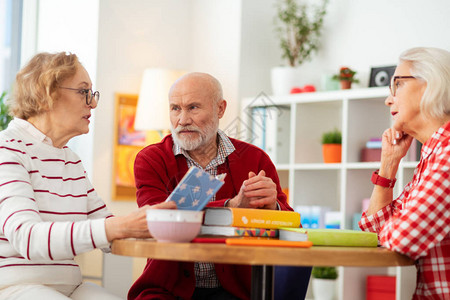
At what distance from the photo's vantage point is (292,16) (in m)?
4.84

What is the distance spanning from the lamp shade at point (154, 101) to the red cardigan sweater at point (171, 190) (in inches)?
78.1

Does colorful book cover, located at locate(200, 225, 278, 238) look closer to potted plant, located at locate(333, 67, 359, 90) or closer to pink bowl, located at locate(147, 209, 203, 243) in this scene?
pink bowl, located at locate(147, 209, 203, 243)

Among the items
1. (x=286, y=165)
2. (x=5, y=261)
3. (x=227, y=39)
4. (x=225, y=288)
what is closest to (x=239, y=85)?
(x=227, y=39)

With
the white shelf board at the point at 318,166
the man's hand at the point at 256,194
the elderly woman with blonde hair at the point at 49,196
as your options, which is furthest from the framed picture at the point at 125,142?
the man's hand at the point at 256,194

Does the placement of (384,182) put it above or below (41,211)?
above

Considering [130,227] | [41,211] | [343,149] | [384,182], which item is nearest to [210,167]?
[384,182]

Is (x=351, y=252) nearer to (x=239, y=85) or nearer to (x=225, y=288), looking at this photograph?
(x=225, y=288)

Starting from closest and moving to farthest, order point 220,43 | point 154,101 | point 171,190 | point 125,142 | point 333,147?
point 171,190 → point 333,147 → point 154,101 → point 125,142 → point 220,43

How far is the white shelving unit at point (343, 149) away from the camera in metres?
4.11

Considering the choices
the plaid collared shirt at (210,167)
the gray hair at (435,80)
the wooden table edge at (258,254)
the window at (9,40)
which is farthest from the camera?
the window at (9,40)

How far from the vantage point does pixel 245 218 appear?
1847 mm

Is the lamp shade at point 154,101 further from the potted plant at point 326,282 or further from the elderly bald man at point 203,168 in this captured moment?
the elderly bald man at point 203,168

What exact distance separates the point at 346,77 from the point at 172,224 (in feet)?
9.44

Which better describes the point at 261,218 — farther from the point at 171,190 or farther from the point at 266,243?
the point at 171,190
